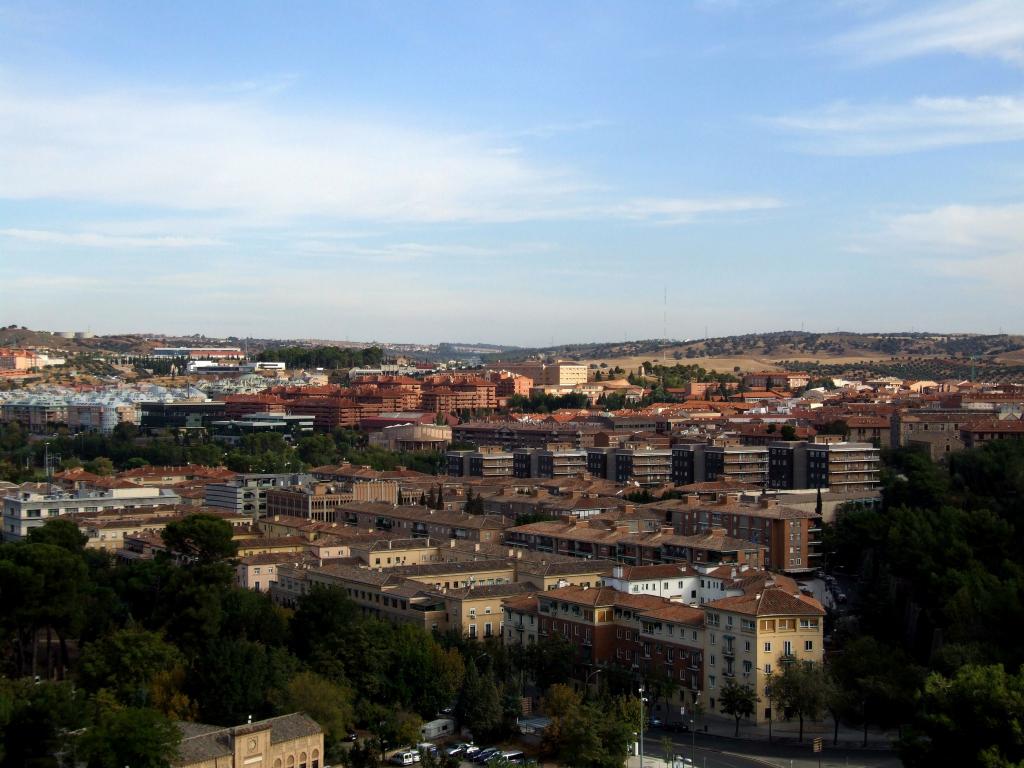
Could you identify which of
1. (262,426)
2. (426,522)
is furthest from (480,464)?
(262,426)

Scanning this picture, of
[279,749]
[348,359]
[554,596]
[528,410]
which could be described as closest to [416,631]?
[554,596]

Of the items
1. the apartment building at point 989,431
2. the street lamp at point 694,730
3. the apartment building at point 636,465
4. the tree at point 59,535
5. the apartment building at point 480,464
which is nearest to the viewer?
the street lamp at point 694,730

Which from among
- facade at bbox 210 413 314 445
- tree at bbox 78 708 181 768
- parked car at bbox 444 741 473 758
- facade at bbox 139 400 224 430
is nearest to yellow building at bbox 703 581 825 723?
parked car at bbox 444 741 473 758

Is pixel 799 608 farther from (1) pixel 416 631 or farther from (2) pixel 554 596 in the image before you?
(1) pixel 416 631

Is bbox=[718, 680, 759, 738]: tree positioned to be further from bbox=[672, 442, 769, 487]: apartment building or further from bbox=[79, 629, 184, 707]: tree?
bbox=[672, 442, 769, 487]: apartment building

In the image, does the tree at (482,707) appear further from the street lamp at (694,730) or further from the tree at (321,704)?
the street lamp at (694,730)

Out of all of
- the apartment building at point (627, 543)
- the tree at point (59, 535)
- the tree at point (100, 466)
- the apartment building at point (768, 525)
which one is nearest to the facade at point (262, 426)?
the tree at point (100, 466)

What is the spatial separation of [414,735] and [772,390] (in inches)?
2629

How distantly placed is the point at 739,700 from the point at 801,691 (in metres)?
1.07

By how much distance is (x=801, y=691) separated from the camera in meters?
20.4

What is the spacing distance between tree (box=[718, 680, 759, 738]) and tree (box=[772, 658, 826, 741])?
0.35 metres

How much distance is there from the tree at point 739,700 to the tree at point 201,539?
12.6 metres

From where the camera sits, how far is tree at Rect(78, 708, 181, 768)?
54.4ft

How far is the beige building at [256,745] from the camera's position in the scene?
58.2ft
